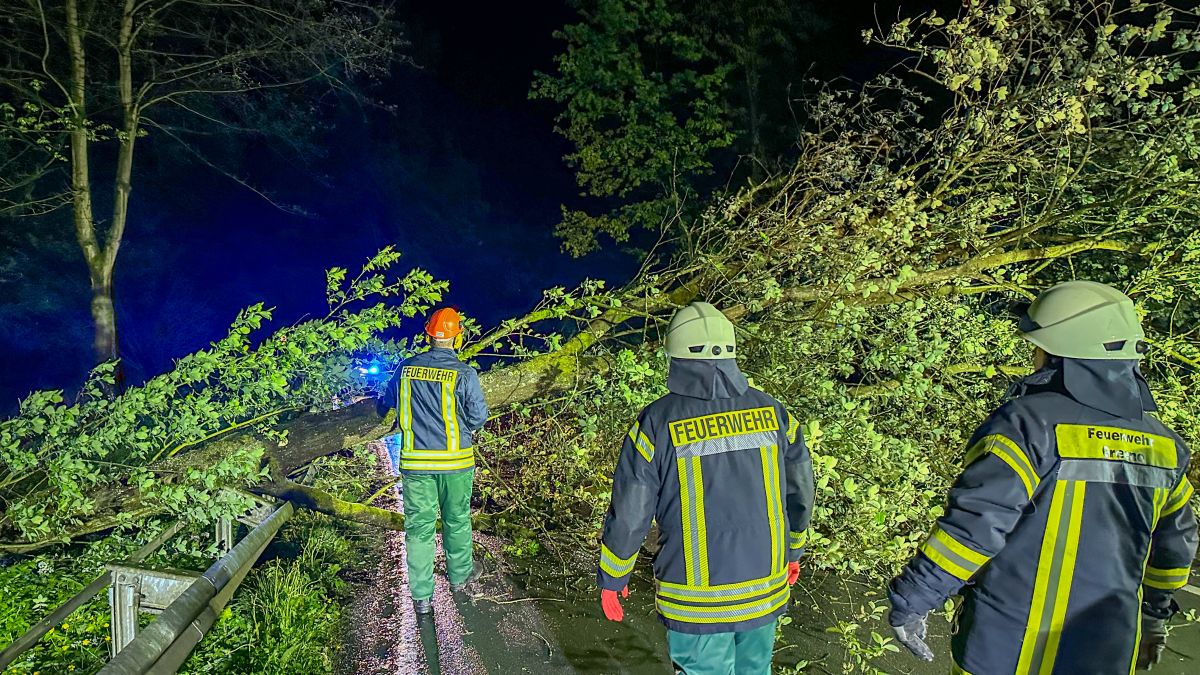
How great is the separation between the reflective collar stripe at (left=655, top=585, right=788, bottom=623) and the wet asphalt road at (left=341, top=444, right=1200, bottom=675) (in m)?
1.25

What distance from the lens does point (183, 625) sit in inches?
104

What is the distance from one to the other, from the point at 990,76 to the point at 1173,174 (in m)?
1.27

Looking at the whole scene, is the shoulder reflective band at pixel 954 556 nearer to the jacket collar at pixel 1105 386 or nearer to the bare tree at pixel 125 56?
the jacket collar at pixel 1105 386

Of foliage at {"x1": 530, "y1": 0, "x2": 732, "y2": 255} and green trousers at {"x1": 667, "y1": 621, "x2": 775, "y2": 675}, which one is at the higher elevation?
foliage at {"x1": 530, "y1": 0, "x2": 732, "y2": 255}

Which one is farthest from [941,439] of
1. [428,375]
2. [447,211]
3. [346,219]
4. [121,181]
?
[346,219]

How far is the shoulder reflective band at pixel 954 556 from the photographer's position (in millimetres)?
1917

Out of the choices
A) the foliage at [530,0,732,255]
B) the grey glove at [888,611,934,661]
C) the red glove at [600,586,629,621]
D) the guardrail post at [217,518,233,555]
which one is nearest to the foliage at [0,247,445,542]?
the guardrail post at [217,518,233,555]

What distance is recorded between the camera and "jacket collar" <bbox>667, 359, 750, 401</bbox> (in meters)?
2.45

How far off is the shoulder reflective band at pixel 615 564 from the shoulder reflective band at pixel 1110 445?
1.45m

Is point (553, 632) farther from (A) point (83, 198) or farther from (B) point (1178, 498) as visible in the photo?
(A) point (83, 198)

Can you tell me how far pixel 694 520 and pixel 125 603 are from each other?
267 cm

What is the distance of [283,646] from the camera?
3.63 m

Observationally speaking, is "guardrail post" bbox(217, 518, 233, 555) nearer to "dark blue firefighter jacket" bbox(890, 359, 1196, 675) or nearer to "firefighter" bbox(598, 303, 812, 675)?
"firefighter" bbox(598, 303, 812, 675)

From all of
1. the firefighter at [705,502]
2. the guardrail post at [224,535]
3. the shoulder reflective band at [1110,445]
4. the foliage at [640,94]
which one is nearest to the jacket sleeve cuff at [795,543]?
Answer: the firefighter at [705,502]
